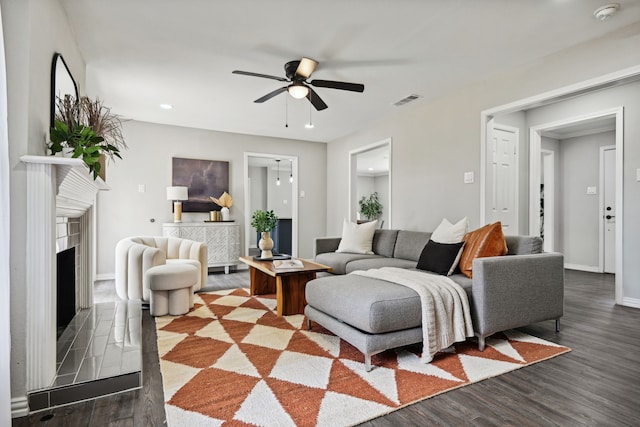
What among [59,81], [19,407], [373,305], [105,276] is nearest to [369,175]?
[105,276]

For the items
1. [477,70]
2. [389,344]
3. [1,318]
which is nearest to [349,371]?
[389,344]

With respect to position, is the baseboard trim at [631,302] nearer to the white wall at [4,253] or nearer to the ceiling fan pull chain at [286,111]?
the ceiling fan pull chain at [286,111]

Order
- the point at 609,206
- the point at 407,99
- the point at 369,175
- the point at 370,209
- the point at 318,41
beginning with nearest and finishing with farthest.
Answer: the point at 318,41 < the point at 407,99 < the point at 609,206 < the point at 370,209 < the point at 369,175

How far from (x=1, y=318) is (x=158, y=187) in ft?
14.5

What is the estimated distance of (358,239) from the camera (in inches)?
181

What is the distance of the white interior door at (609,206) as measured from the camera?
5.53m

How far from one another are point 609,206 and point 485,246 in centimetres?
428

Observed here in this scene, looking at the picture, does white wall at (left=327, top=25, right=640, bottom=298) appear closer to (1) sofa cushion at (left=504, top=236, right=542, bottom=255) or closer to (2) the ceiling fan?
(1) sofa cushion at (left=504, top=236, right=542, bottom=255)

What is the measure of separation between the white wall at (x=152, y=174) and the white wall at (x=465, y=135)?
2.15m

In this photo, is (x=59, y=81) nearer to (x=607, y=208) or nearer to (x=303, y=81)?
(x=303, y=81)

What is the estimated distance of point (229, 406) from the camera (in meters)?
1.73

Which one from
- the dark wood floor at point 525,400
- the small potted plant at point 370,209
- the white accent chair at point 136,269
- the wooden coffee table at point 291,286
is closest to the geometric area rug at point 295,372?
the dark wood floor at point 525,400

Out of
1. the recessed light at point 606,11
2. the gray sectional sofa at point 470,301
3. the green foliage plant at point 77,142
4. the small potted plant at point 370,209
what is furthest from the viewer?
the small potted plant at point 370,209

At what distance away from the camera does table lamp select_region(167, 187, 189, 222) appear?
210 inches
